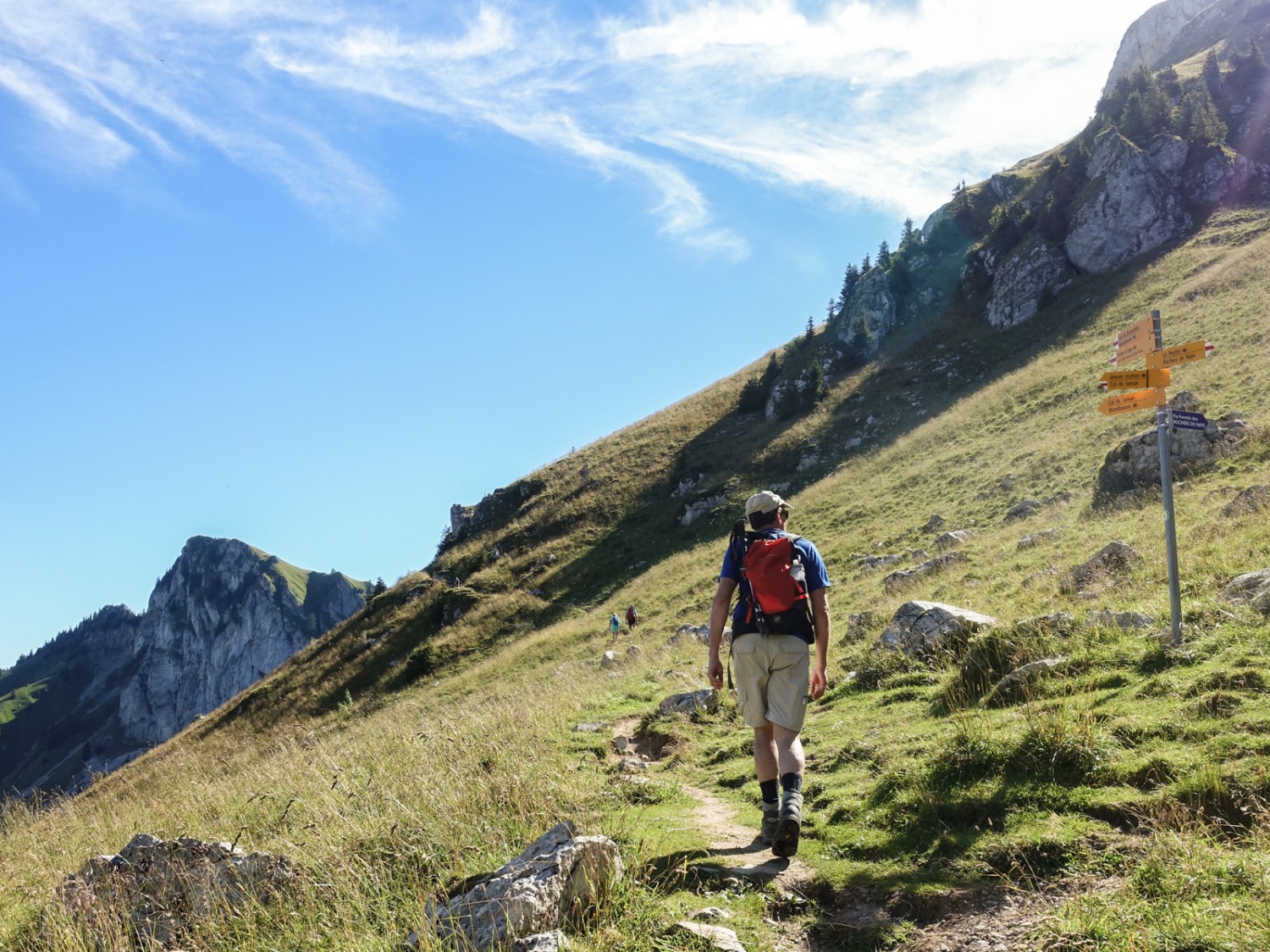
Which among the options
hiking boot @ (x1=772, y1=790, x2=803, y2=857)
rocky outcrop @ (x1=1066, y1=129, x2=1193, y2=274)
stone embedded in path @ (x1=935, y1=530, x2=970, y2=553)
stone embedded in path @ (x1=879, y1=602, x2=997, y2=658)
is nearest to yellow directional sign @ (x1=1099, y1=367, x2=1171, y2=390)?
stone embedded in path @ (x1=879, y1=602, x2=997, y2=658)

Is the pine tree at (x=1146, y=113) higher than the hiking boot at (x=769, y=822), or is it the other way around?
the pine tree at (x=1146, y=113)

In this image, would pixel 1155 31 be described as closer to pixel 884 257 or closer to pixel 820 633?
pixel 884 257

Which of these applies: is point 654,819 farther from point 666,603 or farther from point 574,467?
point 574,467

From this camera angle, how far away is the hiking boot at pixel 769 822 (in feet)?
17.1

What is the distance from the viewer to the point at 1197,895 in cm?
333

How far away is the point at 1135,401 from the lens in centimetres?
711

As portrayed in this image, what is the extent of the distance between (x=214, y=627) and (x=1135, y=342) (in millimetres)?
174068

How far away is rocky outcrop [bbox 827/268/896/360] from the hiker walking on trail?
56786mm

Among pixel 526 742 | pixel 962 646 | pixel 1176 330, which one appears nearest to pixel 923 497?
pixel 1176 330

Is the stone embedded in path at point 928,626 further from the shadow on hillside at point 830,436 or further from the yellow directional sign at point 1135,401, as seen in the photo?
the shadow on hillside at point 830,436

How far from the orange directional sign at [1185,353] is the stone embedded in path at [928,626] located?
3.42 meters

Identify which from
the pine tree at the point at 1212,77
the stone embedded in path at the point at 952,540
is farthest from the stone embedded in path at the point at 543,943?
the pine tree at the point at 1212,77

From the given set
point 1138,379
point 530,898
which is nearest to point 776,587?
point 530,898

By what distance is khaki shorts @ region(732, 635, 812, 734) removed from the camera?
5.34m
